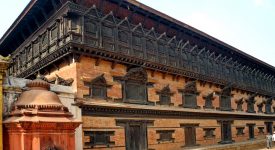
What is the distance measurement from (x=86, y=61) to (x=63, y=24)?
2110mm

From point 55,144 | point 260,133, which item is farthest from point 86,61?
point 260,133

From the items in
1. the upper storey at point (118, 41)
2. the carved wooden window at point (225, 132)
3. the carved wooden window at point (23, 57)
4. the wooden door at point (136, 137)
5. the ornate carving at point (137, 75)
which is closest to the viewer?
the upper storey at point (118, 41)

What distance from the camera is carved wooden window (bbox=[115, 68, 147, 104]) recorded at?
664 inches

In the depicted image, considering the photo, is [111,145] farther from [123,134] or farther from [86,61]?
[86,61]

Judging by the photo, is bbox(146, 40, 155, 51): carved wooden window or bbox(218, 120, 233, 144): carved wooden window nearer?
bbox(146, 40, 155, 51): carved wooden window

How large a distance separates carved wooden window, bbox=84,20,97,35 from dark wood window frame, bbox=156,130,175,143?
6.71 m

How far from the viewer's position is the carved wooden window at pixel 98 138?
47.4ft

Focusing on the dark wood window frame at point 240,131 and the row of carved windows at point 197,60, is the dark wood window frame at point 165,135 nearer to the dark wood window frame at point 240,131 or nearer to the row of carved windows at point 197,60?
the row of carved windows at point 197,60

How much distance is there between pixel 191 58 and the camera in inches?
883

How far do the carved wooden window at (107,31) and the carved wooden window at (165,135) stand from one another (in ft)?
20.0

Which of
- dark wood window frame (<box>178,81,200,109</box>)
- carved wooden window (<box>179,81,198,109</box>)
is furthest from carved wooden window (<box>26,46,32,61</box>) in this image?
carved wooden window (<box>179,81,198,109</box>)

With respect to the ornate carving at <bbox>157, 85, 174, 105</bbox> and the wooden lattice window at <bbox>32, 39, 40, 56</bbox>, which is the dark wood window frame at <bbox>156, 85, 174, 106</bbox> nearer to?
the ornate carving at <bbox>157, 85, 174, 105</bbox>

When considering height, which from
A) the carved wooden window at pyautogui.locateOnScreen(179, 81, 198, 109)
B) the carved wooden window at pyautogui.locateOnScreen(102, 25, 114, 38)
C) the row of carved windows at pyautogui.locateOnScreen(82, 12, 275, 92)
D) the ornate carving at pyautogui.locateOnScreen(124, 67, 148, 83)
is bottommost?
the carved wooden window at pyautogui.locateOnScreen(179, 81, 198, 109)

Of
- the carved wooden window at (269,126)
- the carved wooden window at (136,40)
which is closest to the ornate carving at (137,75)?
the carved wooden window at (136,40)
